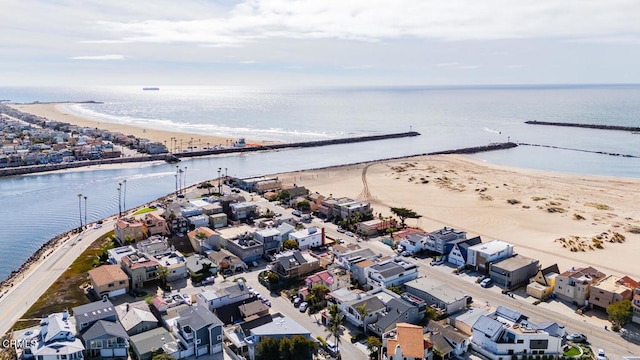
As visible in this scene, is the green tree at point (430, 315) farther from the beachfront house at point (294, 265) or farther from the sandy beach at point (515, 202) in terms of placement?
the sandy beach at point (515, 202)

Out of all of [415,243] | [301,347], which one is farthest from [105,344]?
[415,243]

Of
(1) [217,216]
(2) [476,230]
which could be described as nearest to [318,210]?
(1) [217,216]

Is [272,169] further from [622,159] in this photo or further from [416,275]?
[622,159]

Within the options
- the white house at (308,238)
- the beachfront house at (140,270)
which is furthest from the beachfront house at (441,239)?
the beachfront house at (140,270)

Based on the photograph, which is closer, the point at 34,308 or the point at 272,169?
the point at 34,308

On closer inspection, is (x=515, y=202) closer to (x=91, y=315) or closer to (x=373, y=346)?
(x=373, y=346)
